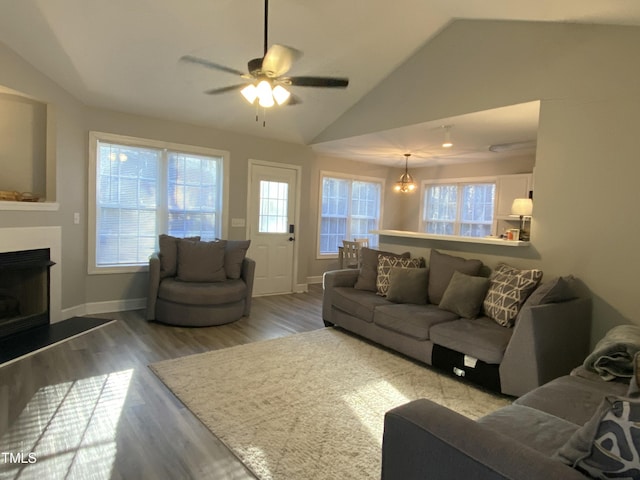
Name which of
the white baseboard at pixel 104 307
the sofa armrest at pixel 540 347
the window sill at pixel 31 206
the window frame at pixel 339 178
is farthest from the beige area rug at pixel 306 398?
the window frame at pixel 339 178

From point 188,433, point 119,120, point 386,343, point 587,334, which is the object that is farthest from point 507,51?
point 119,120

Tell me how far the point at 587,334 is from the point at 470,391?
108 cm

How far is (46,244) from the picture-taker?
3996 mm

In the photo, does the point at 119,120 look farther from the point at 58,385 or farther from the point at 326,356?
the point at 326,356

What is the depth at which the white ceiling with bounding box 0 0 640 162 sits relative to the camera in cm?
317

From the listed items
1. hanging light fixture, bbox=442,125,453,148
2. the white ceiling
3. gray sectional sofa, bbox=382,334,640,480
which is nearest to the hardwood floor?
gray sectional sofa, bbox=382,334,640,480

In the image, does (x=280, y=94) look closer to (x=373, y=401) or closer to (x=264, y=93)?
(x=264, y=93)

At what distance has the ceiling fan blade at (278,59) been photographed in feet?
8.35

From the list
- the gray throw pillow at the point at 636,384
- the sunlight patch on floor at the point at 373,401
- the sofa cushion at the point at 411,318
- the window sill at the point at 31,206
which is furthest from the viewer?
the window sill at the point at 31,206

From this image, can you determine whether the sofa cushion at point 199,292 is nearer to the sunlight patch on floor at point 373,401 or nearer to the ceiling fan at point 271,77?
the sunlight patch on floor at point 373,401

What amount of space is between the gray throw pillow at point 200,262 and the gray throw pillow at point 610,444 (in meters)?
4.13

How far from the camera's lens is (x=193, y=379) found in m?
2.97

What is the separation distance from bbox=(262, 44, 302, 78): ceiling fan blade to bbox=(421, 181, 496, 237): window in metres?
5.31

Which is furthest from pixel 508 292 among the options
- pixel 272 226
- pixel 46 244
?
pixel 46 244
